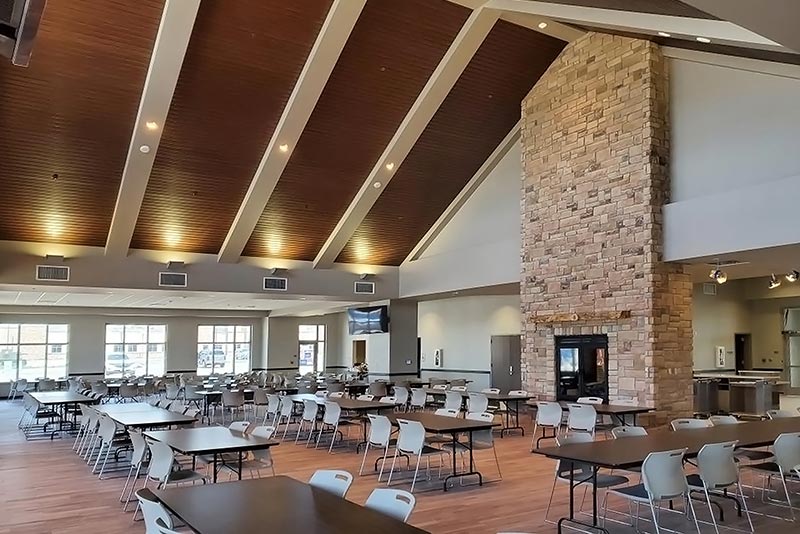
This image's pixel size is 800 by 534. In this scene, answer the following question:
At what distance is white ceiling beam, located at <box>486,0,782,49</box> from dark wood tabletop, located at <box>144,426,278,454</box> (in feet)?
21.0

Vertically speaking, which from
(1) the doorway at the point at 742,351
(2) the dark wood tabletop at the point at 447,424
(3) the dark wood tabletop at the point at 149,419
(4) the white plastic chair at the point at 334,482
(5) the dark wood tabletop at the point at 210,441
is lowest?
(3) the dark wood tabletop at the point at 149,419

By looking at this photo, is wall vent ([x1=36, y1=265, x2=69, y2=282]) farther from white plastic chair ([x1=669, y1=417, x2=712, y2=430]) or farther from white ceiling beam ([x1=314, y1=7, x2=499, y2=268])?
white plastic chair ([x1=669, y1=417, x2=712, y2=430])

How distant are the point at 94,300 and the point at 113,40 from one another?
11.1 meters

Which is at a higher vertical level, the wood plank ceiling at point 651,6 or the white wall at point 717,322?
the wood plank ceiling at point 651,6

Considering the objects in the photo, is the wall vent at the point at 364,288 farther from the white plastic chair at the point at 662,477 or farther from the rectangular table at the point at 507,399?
the white plastic chair at the point at 662,477

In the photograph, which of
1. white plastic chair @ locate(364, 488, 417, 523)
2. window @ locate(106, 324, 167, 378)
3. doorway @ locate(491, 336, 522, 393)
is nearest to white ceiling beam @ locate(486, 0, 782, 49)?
white plastic chair @ locate(364, 488, 417, 523)

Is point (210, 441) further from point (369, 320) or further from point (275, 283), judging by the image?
point (369, 320)

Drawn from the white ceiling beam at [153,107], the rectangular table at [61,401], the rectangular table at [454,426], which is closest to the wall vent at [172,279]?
the white ceiling beam at [153,107]

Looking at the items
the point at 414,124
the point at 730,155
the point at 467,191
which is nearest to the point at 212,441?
the point at 414,124

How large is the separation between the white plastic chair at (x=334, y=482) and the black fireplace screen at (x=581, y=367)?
7806 mm

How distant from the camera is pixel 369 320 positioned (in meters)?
17.2

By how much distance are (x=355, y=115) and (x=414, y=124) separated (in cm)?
111

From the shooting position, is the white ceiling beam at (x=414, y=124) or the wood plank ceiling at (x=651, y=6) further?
the white ceiling beam at (x=414, y=124)

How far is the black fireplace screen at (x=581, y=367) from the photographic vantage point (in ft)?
36.6
